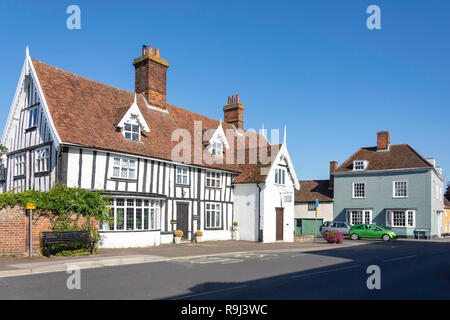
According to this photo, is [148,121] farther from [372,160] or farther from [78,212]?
[372,160]

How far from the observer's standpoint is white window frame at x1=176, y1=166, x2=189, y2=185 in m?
24.5

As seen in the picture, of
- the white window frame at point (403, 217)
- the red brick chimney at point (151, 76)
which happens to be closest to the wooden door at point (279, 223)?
the red brick chimney at point (151, 76)

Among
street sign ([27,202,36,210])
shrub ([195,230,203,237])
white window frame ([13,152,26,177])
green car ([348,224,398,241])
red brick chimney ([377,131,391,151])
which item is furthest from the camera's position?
red brick chimney ([377,131,391,151])

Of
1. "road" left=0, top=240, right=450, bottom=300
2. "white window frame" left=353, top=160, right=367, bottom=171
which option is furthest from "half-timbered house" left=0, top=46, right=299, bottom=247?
"white window frame" left=353, top=160, right=367, bottom=171

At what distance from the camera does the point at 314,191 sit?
46.6 meters

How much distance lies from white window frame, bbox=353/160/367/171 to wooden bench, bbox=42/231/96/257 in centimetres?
3160

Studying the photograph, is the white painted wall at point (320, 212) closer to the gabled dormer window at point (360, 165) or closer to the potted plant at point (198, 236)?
the gabled dormer window at point (360, 165)

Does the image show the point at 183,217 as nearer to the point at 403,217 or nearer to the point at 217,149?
Result: the point at 217,149

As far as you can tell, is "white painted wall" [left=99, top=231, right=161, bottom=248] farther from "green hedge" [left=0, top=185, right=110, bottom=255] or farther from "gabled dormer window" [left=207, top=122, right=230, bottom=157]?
"gabled dormer window" [left=207, top=122, right=230, bottom=157]

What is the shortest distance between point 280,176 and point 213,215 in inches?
231

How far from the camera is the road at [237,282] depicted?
9141mm

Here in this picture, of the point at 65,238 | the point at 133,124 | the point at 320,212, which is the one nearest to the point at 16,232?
the point at 65,238

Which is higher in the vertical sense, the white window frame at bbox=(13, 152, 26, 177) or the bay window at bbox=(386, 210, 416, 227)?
the white window frame at bbox=(13, 152, 26, 177)
